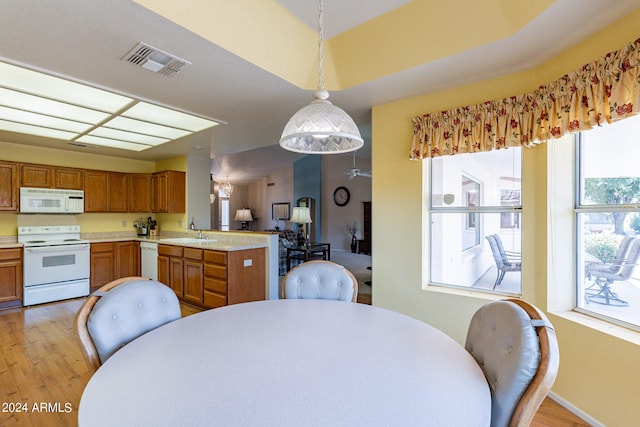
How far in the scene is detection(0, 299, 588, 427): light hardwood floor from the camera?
73.0 inches

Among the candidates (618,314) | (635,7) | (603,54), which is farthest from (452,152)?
(618,314)

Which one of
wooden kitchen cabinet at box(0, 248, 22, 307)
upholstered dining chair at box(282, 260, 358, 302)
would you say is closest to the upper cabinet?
wooden kitchen cabinet at box(0, 248, 22, 307)

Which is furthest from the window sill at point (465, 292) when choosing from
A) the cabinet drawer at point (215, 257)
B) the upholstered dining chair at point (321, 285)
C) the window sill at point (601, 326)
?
the cabinet drawer at point (215, 257)

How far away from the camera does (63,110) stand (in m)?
2.95

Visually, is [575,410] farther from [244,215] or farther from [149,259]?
[244,215]

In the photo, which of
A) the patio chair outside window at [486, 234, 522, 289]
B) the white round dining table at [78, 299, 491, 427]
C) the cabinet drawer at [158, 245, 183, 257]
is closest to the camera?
the white round dining table at [78, 299, 491, 427]

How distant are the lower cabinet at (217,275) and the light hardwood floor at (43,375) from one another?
1246 millimetres

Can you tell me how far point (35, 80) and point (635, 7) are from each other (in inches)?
156

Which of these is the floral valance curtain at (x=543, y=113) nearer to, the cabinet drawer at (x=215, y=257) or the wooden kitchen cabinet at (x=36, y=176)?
the cabinet drawer at (x=215, y=257)

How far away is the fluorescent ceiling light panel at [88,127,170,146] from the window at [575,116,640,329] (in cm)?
449

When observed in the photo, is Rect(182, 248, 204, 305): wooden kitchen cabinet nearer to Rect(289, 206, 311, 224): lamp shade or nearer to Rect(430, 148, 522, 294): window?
Rect(430, 148, 522, 294): window

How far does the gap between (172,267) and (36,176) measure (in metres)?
2.43

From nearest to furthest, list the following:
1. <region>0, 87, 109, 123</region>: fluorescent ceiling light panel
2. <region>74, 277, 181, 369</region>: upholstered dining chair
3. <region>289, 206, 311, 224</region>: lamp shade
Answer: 1. <region>74, 277, 181, 369</region>: upholstered dining chair
2. <region>0, 87, 109, 123</region>: fluorescent ceiling light panel
3. <region>289, 206, 311, 224</region>: lamp shade

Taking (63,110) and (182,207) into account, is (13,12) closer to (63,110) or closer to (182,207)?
(63,110)
